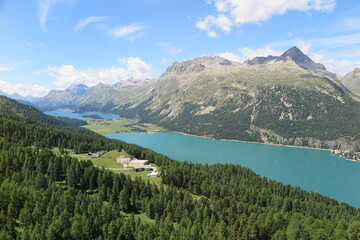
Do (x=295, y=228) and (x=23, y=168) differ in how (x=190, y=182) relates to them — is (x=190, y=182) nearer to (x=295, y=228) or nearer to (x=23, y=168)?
(x=295, y=228)

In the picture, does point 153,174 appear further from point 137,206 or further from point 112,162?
point 112,162

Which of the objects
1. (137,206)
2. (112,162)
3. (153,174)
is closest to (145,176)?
(153,174)

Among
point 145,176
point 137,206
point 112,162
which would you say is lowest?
point 137,206

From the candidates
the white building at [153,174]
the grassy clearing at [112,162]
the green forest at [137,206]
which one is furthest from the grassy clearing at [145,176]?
the green forest at [137,206]

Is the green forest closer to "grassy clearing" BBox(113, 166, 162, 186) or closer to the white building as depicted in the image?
"grassy clearing" BBox(113, 166, 162, 186)

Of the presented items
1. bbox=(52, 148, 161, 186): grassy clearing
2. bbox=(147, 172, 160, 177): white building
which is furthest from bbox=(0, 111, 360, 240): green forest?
bbox=(147, 172, 160, 177): white building

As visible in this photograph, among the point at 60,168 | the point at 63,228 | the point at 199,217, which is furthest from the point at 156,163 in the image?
the point at 63,228

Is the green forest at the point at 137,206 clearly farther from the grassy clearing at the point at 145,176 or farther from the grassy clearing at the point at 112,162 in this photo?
the grassy clearing at the point at 112,162

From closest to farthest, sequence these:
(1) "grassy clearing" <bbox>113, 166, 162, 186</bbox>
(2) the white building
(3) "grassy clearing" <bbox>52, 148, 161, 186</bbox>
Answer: (1) "grassy clearing" <bbox>113, 166, 162, 186</bbox>, (3) "grassy clearing" <bbox>52, 148, 161, 186</bbox>, (2) the white building

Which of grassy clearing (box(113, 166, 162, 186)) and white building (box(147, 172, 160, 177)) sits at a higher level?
white building (box(147, 172, 160, 177))
